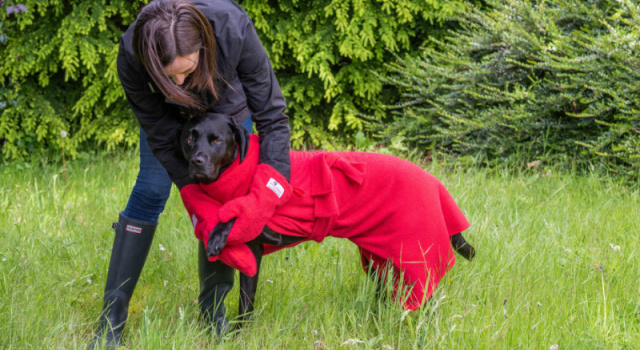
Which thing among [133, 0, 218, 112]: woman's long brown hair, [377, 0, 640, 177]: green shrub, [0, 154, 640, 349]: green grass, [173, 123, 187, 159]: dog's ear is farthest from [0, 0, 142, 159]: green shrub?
[133, 0, 218, 112]: woman's long brown hair

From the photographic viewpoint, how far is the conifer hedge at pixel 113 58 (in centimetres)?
494

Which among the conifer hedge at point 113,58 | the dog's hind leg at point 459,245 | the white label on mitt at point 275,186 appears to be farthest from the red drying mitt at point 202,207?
the conifer hedge at point 113,58

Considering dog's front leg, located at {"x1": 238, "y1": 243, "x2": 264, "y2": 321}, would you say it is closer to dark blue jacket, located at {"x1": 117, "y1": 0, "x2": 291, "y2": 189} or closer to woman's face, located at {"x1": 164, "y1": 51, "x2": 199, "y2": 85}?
dark blue jacket, located at {"x1": 117, "y1": 0, "x2": 291, "y2": 189}

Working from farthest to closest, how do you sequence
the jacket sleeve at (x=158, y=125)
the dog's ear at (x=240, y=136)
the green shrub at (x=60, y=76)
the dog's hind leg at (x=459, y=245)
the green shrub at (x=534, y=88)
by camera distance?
the green shrub at (x=60, y=76) → the green shrub at (x=534, y=88) → the dog's hind leg at (x=459, y=245) → the jacket sleeve at (x=158, y=125) → the dog's ear at (x=240, y=136)

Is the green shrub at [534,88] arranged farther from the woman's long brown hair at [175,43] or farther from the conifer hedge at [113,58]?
the woman's long brown hair at [175,43]

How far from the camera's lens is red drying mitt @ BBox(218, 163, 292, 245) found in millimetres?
2012

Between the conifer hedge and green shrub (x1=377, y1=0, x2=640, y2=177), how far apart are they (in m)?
0.39

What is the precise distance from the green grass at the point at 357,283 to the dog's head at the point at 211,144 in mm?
562

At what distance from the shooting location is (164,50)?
192 cm

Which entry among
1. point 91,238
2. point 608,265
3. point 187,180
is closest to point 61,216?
point 91,238

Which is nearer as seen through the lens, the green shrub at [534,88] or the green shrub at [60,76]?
the green shrub at [534,88]

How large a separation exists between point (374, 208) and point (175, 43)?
3.36 ft

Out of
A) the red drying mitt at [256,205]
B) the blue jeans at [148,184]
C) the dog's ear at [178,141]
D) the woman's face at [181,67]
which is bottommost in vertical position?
the blue jeans at [148,184]

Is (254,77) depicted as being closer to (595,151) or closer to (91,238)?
(91,238)
